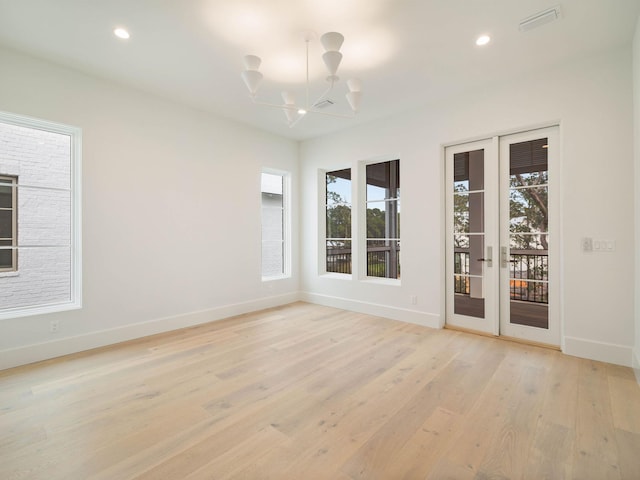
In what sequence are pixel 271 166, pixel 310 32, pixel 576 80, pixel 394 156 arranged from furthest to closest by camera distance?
pixel 271 166, pixel 394 156, pixel 576 80, pixel 310 32

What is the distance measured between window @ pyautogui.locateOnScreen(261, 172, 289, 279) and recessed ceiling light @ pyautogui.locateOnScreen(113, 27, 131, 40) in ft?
9.30

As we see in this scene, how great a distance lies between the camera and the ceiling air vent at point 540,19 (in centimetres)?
240

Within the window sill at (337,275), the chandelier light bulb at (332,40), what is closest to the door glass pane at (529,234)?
the window sill at (337,275)

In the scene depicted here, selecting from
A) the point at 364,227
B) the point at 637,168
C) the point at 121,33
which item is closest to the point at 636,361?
the point at 637,168

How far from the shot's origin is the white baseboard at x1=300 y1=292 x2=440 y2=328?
4.15 meters

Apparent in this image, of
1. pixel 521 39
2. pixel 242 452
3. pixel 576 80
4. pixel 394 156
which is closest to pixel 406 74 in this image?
pixel 521 39

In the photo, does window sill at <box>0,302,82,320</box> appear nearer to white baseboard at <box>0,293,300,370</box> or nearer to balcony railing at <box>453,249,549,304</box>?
white baseboard at <box>0,293,300,370</box>

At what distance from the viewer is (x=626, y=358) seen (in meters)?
2.88

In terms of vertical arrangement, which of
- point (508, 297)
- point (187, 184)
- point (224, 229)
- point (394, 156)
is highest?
point (394, 156)

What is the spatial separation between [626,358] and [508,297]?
1081mm

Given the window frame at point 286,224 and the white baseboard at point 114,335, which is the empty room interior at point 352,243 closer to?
the white baseboard at point 114,335

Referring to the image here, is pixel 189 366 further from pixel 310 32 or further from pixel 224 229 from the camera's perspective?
pixel 310 32

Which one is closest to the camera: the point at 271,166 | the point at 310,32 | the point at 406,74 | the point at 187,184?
Answer: the point at 310,32

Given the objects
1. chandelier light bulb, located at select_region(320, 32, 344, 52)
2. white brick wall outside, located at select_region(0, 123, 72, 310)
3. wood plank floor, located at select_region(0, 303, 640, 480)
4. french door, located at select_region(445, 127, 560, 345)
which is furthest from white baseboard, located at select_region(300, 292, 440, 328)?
white brick wall outside, located at select_region(0, 123, 72, 310)
